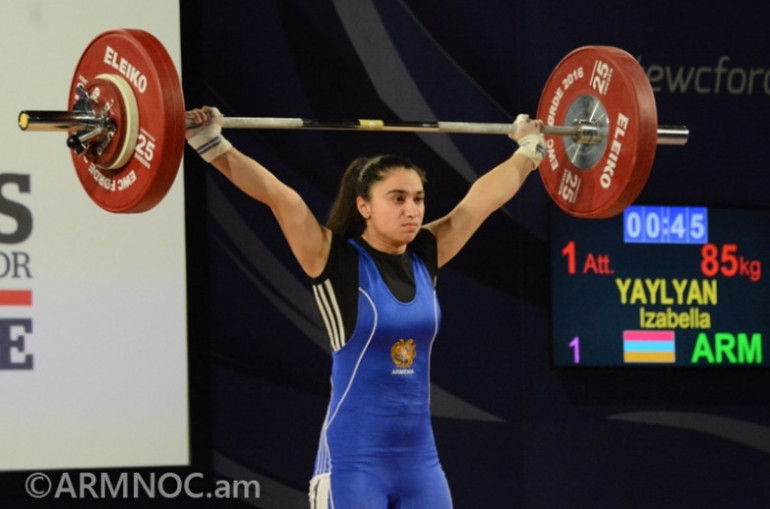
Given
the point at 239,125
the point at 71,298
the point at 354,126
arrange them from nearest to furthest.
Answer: the point at 239,125 → the point at 354,126 → the point at 71,298

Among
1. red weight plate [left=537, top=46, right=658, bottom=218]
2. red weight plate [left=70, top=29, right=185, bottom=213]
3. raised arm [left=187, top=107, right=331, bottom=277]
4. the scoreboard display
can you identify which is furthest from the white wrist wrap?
the scoreboard display

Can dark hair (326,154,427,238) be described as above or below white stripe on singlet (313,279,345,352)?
above

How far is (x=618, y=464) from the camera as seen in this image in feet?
16.8

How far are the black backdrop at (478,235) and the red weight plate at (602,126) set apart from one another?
1.13 m

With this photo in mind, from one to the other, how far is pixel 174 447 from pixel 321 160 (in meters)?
1.26

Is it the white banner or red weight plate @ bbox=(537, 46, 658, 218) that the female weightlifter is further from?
the white banner

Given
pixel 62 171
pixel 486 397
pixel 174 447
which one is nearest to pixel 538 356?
pixel 486 397

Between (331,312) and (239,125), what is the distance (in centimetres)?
56

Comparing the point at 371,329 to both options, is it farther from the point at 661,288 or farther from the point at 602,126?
the point at 661,288

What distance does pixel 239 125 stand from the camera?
3271mm

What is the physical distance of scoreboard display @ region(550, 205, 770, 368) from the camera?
4945mm

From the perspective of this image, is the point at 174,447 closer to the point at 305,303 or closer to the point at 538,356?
the point at 305,303

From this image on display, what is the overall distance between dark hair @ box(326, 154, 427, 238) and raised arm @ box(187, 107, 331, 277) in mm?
181

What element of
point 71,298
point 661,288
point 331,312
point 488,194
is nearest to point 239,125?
point 331,312
